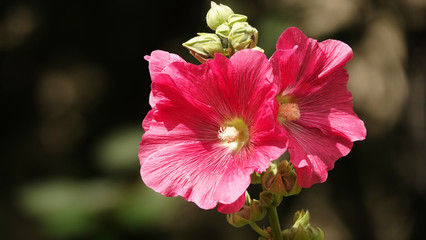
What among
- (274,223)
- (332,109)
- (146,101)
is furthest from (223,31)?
→ (146,101)

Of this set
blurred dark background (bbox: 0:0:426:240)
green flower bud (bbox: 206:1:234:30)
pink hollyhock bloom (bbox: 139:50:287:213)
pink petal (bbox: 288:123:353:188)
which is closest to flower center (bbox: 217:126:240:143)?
pink hollyhock bloom (bbox: 139:50:287:213)

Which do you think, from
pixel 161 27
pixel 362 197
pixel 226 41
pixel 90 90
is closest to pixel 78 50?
pixel 90 90

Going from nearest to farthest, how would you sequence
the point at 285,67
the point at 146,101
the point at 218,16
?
1. the point at 285,67
2. the point at 218,16
3. the point at 146,101

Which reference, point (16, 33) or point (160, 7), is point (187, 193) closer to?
point (160, 7)

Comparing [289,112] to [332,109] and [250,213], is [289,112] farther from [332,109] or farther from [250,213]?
[250,213]

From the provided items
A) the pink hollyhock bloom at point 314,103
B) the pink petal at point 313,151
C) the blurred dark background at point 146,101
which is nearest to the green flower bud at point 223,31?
the pink hollyhock bloom at point 314,103

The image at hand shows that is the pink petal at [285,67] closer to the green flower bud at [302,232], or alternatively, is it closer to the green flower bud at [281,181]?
the green flower bud at [281,181]

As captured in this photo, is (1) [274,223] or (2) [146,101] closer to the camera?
(1) [274,223]

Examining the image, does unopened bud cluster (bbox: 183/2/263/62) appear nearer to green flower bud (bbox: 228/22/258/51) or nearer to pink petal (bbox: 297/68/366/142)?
green flower bud (bbox: 228/22/258/51)
